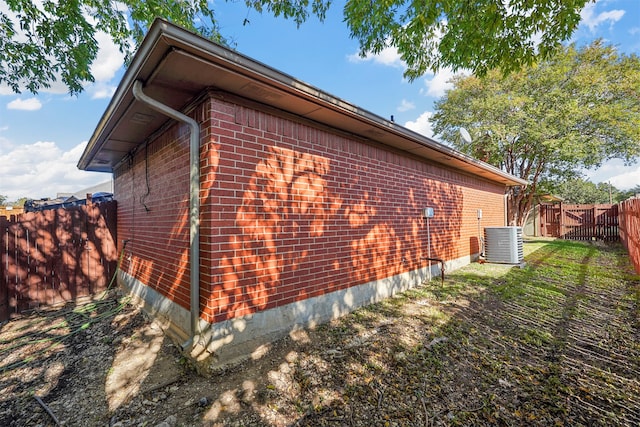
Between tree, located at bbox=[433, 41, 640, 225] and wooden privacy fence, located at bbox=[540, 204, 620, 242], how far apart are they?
196 centimetres

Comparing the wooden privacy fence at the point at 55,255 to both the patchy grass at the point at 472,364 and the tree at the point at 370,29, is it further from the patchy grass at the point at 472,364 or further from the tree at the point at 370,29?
the patchy grass at the point at 472,364

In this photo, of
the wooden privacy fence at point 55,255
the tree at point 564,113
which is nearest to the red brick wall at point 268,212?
the wooden privacy fence at point 55,255

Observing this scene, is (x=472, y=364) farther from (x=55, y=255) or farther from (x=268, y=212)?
(x=55, y=255)

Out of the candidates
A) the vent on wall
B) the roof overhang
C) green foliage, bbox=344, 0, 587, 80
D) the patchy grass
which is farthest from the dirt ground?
green foliage, bbox=344, 0, 587, 80

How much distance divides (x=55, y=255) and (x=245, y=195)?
4587mm

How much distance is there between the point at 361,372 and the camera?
8.50 feet

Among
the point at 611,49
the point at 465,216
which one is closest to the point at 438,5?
the point at 465,216

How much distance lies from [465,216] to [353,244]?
4.86 meters

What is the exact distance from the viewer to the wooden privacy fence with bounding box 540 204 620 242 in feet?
43.2

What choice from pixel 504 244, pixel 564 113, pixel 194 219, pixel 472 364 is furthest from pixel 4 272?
pixel 564 113

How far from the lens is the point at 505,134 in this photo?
1298 cm

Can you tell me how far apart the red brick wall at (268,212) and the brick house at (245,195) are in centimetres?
2

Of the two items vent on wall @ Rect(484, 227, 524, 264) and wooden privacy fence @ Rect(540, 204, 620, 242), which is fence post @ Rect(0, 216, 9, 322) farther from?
wooden privacy fence @ Rect(540, 204, 620, 242)

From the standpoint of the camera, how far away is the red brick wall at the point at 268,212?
2.75 metres
